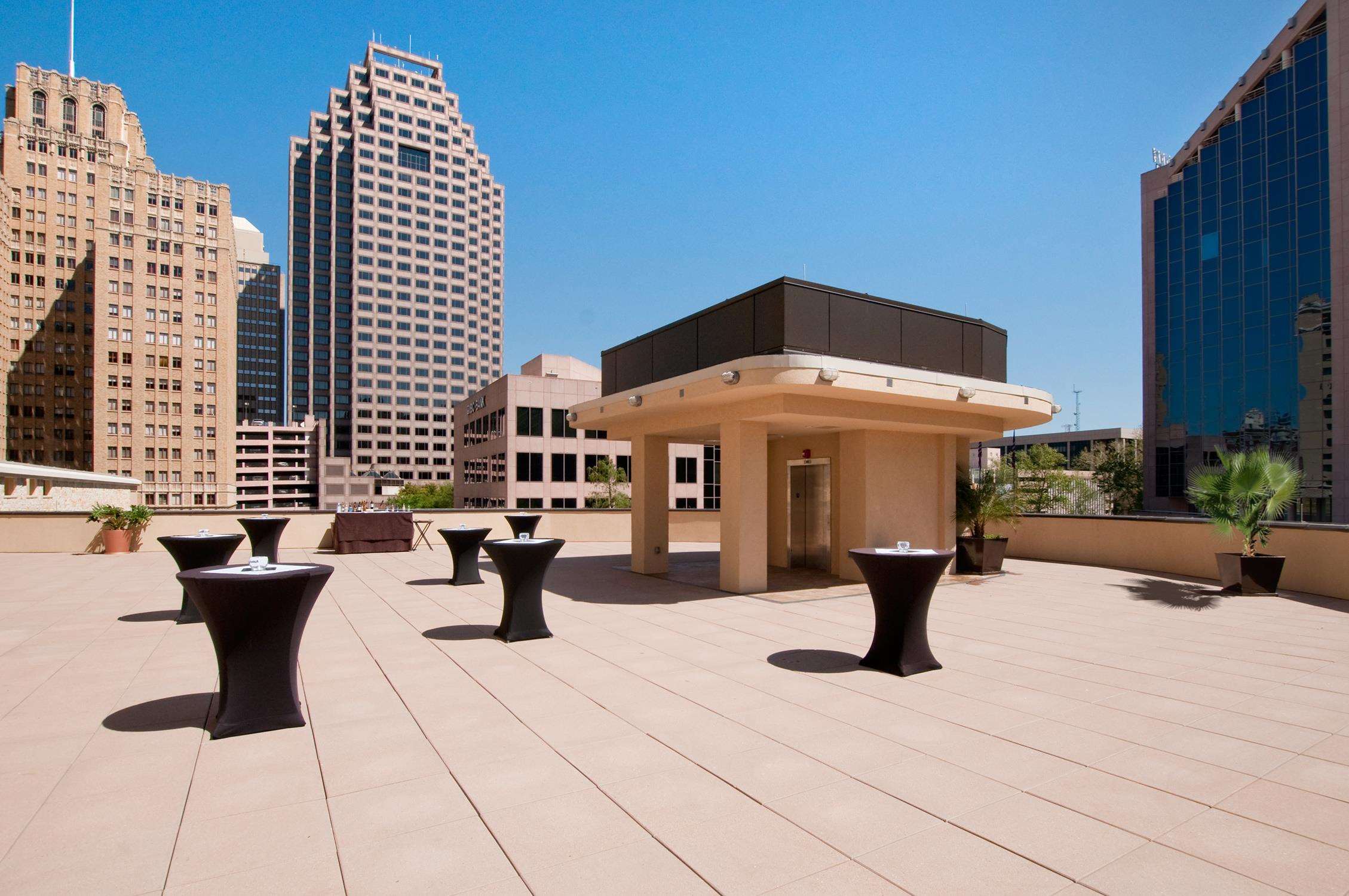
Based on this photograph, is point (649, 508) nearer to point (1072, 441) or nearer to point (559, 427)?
point (559, 427)

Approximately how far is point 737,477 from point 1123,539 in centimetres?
1039

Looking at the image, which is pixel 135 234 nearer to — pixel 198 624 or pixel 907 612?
pixel 198 624

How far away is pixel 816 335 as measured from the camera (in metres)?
10.8

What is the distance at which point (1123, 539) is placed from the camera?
52.9 feet

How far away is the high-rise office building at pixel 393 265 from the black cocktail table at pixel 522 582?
130411mm

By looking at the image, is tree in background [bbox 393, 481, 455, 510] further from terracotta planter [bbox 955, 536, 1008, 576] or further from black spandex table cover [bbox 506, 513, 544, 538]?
terracotta planter [bbox 955, 536, 1008, 576]

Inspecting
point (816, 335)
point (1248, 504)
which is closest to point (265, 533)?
point (816, 335)

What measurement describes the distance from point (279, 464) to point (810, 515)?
5488 inches

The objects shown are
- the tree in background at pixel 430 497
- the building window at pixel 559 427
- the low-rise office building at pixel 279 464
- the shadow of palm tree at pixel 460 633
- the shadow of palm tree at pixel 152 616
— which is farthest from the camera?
the low-rise office building at pixel 279 464

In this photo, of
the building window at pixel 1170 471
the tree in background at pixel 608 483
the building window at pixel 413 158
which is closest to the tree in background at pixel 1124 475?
Answer: the building window at pixel 1170 471

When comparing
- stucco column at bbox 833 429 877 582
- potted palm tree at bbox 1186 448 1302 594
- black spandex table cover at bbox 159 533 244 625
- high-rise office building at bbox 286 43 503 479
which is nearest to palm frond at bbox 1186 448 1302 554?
potted palm tree at bbox 1186 448 1302 594

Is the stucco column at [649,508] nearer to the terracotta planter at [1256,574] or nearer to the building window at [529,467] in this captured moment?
the terracotta planter at [1256,574]

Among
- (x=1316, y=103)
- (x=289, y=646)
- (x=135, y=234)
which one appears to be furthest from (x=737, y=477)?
(x=135, y=234)

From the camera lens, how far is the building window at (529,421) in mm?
56938
